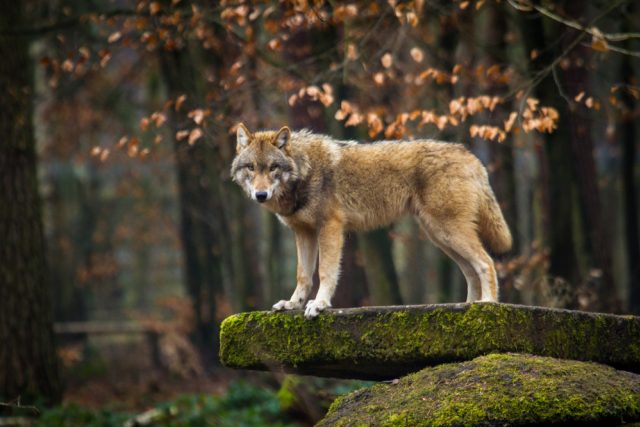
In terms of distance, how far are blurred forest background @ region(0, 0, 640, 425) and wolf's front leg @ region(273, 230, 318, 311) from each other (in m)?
2.59

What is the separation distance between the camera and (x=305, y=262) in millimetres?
7859

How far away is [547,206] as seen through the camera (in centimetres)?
1420

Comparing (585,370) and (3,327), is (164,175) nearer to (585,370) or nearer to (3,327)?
(3,327)

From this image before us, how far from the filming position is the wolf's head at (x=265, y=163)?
7.50 metres

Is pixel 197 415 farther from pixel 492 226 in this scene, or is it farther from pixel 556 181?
pixel 556 181

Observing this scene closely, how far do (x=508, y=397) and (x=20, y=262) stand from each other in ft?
Result: 30.0

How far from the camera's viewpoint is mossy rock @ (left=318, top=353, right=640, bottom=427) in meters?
5.60

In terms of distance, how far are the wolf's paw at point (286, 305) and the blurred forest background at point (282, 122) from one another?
2.41 metres

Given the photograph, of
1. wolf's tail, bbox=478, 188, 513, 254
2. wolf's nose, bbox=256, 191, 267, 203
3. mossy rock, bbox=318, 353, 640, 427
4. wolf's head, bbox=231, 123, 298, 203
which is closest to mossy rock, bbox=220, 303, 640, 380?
mossy rock, bbox=318, 353, 640, 427

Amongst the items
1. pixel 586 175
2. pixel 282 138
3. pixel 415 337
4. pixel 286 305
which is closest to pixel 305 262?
pixel 286 305

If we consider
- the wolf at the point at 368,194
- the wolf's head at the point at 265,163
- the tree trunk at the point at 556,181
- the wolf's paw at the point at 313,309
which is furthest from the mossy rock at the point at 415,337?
the tree trunk at the point at 556,181

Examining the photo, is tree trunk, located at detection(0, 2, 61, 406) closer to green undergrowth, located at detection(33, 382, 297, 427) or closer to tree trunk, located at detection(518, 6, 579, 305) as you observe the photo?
green undergrowth, located at detection(33, 382, 297, 427)

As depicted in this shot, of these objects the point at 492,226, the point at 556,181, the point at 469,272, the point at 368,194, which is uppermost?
the point at 556,181

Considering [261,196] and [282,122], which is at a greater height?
[282,122]
